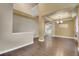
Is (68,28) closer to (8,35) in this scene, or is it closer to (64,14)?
(64,14)

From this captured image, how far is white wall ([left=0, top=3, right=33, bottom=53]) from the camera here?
198cm

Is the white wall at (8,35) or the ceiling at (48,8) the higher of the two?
the ceiling at (48,8)

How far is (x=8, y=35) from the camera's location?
2.13 m

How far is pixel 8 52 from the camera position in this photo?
2029mm

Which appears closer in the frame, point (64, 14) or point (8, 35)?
point (8, 35)

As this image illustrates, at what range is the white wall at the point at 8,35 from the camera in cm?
198

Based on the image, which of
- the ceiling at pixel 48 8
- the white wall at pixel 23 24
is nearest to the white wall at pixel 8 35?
the white wall at pixel 23 24

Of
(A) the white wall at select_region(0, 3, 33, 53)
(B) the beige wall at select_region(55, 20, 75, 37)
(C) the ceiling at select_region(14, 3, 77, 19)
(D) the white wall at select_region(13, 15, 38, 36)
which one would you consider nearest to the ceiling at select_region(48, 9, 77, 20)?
(C) the ceiling at select_region(14, 3, 77, 19)

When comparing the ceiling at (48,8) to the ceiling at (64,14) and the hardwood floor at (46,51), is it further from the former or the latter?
the hardwood floor at (46,51)

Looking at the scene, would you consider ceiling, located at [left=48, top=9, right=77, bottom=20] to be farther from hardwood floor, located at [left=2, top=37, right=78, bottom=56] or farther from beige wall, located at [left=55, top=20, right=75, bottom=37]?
hardwood floor, located at [left=2, top=37, right=78, bottom=56]

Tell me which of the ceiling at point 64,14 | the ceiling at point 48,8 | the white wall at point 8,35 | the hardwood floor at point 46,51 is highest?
the ceiling at point 48,8

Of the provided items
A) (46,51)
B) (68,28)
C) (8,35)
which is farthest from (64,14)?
(8,35)

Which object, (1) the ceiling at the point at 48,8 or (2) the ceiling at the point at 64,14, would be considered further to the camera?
(2) the ceiling at the point at 64,14

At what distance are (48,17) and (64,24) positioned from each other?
533 mm
